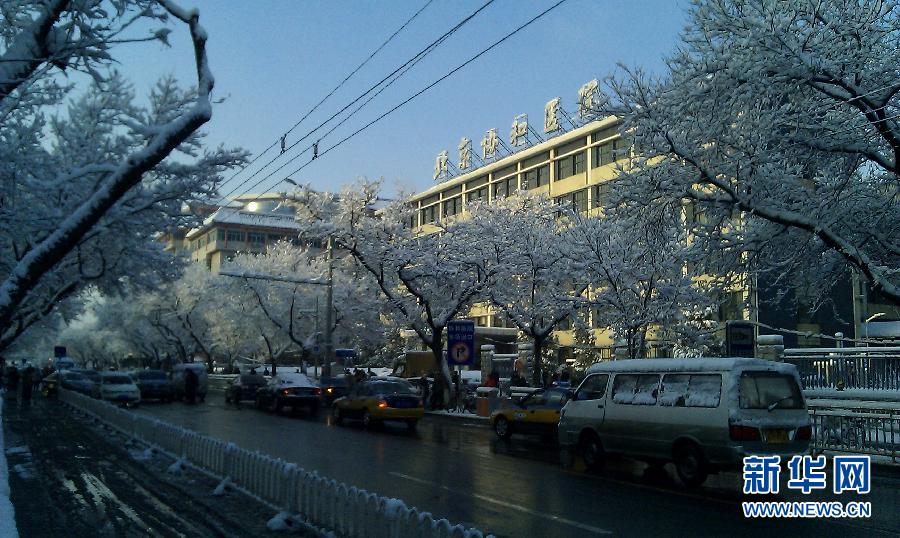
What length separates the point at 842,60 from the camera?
17000 millimetres

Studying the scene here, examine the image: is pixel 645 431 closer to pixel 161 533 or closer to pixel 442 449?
pixel 442 449

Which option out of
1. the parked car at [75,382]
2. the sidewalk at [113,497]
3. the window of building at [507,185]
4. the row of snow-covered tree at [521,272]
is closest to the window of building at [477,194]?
the window of building at [507,185]

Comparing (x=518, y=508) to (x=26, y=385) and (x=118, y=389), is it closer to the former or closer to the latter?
(x=118, y=389)

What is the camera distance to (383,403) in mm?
25469

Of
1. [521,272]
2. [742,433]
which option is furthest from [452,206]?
[742,433]

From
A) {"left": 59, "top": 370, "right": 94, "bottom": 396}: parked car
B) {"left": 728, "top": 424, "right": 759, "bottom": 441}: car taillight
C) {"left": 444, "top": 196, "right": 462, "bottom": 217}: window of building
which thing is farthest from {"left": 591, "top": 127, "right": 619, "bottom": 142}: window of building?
{"left": 728, "top": 424, "right": 759, "bottom": 441}: car taillight

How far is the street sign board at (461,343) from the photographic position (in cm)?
3112

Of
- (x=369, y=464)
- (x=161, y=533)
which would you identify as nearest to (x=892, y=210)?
(x=369, y=464)

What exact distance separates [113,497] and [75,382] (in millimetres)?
40264

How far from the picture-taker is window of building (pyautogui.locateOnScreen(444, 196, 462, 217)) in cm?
8641

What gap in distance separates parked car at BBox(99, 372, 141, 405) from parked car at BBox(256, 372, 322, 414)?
7.84 metres

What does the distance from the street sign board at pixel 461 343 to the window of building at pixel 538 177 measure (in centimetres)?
4184

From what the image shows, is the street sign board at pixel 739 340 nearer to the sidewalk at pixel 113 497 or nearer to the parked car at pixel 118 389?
the sidewalk at pixel 113 497

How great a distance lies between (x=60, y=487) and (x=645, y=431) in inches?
398
